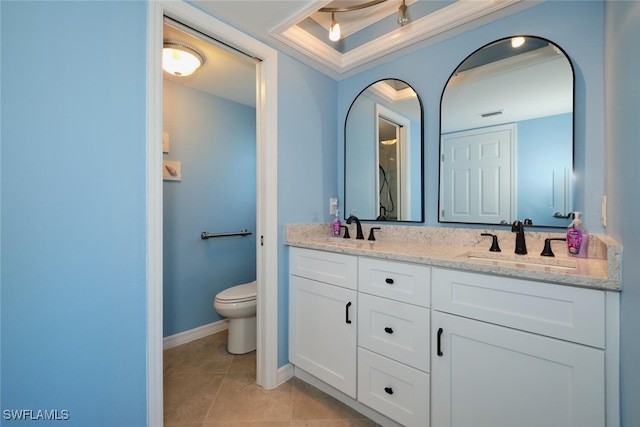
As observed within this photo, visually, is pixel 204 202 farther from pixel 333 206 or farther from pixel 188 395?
pixel 188 395

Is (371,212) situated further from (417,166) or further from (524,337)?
(524,337)

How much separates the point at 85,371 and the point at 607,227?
222 cm

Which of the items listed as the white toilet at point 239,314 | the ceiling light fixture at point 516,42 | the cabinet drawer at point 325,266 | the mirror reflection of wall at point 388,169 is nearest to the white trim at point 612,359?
the cabinet drawer at point 325,266

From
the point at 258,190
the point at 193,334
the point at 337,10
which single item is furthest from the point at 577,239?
the point at 193,334

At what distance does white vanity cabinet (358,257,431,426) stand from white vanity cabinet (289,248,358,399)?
65mm

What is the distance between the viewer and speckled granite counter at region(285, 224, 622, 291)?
0.86m

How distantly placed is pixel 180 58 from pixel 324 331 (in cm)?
210

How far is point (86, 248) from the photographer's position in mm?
1051

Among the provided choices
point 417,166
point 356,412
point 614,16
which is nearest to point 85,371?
point 356,412

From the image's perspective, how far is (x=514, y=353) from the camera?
980mm

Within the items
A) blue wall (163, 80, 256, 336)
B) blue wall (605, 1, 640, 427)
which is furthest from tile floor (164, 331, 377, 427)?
blue wall (605, 1, 640, 427)

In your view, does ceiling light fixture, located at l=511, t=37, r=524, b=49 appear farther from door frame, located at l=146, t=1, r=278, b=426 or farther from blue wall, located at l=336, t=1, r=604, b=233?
door frame, located at l=146, t=1, r=278, b=426

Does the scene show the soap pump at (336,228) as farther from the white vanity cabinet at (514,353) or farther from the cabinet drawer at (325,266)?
the white vanity cabinet at (514,353)

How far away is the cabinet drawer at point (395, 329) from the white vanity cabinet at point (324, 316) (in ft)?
0.23
